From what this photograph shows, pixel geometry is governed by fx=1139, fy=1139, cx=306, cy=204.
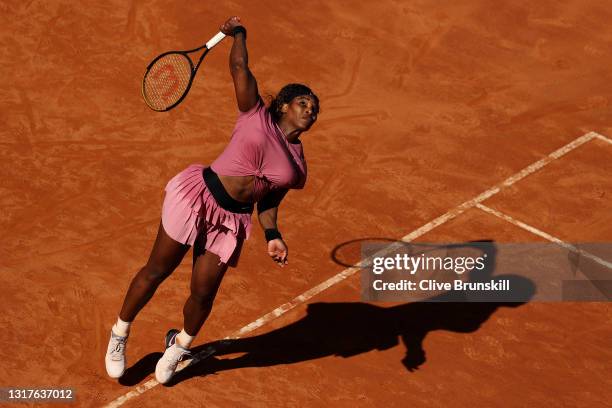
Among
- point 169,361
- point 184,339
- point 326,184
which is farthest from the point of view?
point 326,184

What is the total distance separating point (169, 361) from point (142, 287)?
2.38 feet

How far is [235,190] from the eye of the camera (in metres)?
8.41

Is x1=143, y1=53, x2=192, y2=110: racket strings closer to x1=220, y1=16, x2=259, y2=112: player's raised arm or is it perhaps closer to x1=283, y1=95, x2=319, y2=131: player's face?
x1=220, y1=16, x2=259, y2=112: player's raised arm

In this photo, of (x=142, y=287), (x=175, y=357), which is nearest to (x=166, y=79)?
(x=142, y=287)

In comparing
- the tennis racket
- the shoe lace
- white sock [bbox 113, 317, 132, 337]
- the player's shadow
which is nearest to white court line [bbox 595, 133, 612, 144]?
the player's shadow

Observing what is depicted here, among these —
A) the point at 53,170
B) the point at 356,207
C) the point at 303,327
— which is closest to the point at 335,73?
the point at 356,207

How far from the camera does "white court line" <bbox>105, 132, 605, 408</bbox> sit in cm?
927

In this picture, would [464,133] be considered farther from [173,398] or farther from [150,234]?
[173,398]

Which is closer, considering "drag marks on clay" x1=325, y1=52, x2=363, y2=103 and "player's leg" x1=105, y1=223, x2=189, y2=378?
"player's leg" x1=105, y1=223, x2=189, y2=378

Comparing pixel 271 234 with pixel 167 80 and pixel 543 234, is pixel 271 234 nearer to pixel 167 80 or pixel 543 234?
pixel 167 80

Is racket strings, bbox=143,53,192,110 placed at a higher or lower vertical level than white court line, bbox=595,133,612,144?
lower

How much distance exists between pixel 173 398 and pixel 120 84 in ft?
18.6

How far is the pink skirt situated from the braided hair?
0.72 m

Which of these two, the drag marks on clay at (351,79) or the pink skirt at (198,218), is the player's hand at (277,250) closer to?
the pink skirt at (198,218)
